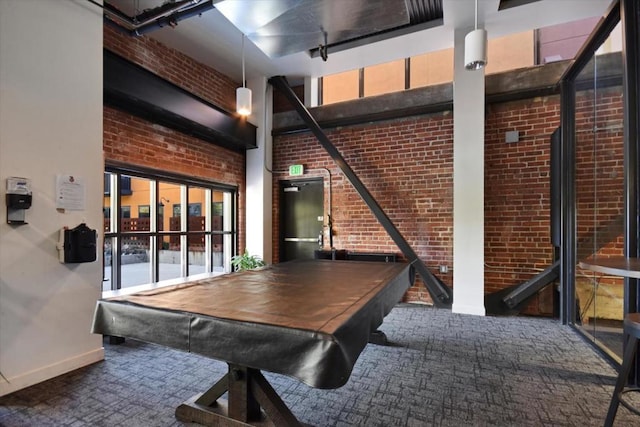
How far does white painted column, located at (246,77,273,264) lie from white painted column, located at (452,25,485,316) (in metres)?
2.98

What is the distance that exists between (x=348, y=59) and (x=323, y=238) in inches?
112

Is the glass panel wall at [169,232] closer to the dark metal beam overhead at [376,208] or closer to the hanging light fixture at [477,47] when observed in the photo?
the dark metal beam overhead at [376,208]

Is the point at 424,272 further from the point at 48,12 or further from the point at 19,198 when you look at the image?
the point at 48,12

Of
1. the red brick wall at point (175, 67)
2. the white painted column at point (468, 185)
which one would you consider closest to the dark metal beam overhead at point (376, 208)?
the white painted column at point (468, 185)

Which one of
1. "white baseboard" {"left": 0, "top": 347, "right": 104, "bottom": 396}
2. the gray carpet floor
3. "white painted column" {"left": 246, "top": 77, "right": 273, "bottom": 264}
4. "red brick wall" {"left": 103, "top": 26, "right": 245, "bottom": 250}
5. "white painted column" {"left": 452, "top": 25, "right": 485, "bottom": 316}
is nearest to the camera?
the gray carpet floor

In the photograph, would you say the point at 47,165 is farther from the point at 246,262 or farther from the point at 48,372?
the point at 246,262

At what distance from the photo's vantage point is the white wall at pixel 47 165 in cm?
220

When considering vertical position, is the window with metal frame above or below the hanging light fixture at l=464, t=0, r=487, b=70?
below

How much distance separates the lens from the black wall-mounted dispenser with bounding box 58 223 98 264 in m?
2.46

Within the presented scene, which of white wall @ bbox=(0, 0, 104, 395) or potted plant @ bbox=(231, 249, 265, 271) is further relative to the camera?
potted plant @ bbox=(231, 249, 265, 271)

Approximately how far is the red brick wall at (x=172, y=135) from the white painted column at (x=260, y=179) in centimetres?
15

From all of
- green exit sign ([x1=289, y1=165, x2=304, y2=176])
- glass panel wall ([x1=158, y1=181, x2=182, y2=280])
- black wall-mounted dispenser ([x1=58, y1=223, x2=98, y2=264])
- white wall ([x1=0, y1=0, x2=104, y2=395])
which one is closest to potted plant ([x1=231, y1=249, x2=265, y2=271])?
glass panel wall ([x1=158, y1=181, x2=182, y2=280])

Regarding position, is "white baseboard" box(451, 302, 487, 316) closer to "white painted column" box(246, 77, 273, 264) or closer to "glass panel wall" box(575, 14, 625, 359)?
"glass panel wall" box(575, 14, 625, 359)

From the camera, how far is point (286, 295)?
1854mm
